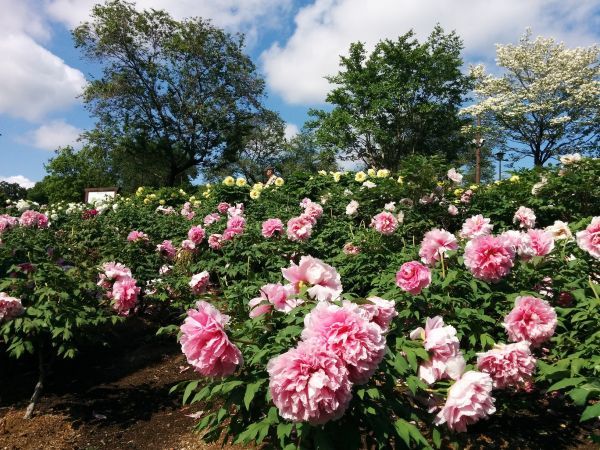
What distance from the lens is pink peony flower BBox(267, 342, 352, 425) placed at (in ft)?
3.71

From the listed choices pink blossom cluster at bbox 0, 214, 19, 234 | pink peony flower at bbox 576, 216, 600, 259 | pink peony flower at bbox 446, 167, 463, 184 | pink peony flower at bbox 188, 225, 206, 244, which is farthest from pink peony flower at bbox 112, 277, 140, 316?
pink peony flower at bbox 446, 167, 463, 184

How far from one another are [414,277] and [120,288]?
6.73ft

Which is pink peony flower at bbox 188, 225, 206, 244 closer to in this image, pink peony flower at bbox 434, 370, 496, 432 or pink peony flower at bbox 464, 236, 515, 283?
pink peony flower at bbox 464, 236, 515, 283

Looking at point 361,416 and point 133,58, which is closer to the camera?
point 361,416

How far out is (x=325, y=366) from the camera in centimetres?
115

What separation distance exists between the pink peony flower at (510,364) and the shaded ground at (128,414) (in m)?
0.71

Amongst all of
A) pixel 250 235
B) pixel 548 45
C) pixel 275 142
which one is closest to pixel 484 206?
pixel 250 235

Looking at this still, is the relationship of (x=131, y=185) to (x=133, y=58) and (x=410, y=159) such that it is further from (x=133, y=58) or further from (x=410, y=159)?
(x=410, y=159)

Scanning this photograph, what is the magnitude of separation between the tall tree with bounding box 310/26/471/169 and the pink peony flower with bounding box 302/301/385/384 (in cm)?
2183

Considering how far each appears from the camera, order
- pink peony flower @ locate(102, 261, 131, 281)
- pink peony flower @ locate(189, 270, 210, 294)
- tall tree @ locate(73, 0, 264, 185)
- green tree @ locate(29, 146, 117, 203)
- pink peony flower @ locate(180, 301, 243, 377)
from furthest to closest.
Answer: green tree @ locate(29, 146, 117, 203), tall tree @ locate(73, 0, 264, 185), pink peony flower @ locate(102, 261, 131, 281), pink peony flower @ locate(189, 270, 210, 294), pink peony flower @ locate(180, 301, 243, 377)

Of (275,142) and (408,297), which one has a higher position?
(275,142)

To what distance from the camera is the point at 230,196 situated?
24.3ft

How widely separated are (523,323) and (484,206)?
331 cm

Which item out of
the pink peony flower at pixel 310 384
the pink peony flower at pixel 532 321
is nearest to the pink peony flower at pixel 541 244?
the pink peony flower at pixel 532 321
